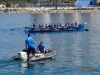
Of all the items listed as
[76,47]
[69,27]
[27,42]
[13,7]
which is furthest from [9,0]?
[27,42]

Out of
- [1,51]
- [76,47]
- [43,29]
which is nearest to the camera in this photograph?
[1,51]

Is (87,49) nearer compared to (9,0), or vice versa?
(87,49)

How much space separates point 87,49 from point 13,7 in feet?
477

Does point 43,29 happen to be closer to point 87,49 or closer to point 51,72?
point 87,49

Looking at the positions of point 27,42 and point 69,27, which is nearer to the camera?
point 27,42

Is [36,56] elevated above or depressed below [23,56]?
below

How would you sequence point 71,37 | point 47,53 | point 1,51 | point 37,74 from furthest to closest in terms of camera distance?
point 71,37 → point 1,51 → point 47,53 → point 37,74

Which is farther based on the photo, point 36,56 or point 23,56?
point 36,56

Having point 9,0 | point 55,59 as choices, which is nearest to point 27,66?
point 55,59

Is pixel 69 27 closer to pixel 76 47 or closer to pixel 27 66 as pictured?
pixel 76 47

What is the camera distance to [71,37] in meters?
55.4

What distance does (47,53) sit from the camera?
32.2 m

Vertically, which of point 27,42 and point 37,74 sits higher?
point 27,42

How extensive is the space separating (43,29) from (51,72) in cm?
3421
